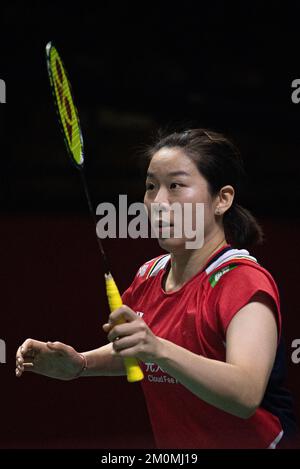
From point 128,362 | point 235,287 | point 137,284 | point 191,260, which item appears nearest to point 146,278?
point 137,284

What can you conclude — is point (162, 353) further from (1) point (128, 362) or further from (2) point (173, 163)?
(2) point (173, 163)

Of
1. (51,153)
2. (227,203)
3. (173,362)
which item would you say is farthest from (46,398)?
(173,362)

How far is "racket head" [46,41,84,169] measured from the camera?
1.55m

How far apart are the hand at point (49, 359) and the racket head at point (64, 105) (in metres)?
0.34

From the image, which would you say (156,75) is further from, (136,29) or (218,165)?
(218,165)

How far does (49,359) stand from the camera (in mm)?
1576

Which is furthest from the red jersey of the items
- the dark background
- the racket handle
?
the dark background

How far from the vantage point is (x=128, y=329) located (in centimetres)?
123

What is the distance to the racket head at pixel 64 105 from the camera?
5.09 ft

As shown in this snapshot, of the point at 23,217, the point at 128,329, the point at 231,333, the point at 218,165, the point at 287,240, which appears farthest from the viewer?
the point at 287,240

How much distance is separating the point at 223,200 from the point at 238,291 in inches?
10.8

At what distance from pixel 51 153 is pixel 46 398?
1.00 meters

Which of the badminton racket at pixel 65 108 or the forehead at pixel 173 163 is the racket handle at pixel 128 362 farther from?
the forehead at pixel 173 163

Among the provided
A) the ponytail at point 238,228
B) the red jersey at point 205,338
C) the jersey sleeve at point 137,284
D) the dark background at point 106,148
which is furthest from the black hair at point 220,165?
the dark background at point 106,148
